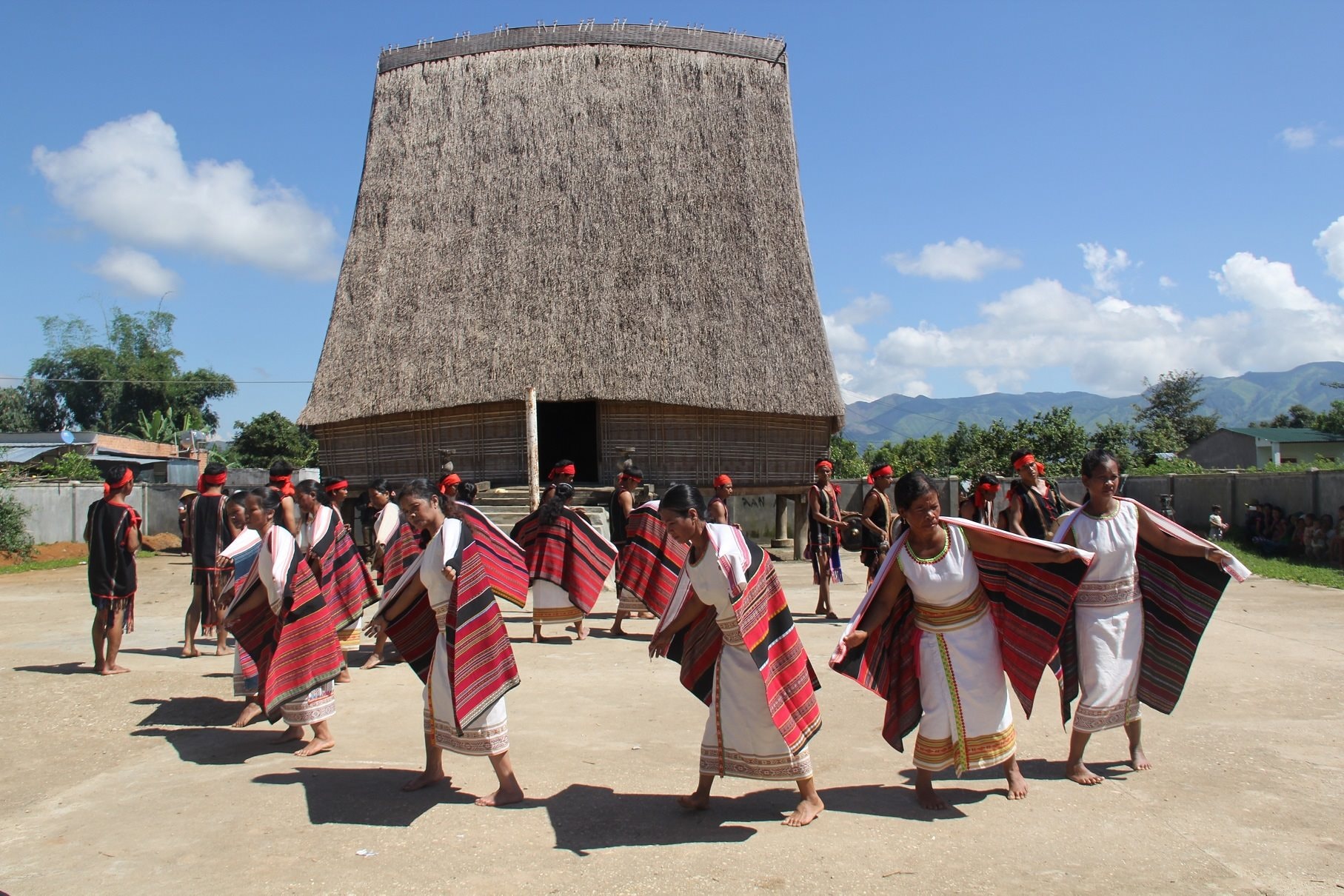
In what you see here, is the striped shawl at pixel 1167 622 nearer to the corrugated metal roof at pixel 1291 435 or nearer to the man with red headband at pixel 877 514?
the man with red headband at pixel 877 514

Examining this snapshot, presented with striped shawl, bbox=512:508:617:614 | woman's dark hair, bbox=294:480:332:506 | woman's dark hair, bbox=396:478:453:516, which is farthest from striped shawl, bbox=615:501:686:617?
woman's dark hair, bbox=396:478:453:516

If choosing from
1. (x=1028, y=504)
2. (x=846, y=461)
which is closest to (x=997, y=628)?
(x=1028, y=504)

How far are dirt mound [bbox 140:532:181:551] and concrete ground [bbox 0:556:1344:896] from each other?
16.9 metres

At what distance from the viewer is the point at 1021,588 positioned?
15.2 feet

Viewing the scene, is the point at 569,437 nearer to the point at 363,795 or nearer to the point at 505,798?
the point at 363,795

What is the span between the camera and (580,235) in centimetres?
1822

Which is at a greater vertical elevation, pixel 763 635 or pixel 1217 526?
pixel 763 635

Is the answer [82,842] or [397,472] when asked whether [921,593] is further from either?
[397,472]

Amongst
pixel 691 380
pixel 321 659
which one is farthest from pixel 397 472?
pixel 321 659

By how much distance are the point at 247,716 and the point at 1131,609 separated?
536cm

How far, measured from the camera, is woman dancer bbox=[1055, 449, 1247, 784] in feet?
16.4

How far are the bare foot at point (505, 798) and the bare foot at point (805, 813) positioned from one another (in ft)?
4.16

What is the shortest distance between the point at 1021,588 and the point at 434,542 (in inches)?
112

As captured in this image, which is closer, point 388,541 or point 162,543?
point 388,541
